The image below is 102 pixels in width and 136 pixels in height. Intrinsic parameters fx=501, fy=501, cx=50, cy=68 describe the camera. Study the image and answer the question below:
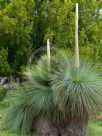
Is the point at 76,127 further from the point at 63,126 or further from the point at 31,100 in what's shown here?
the point at 31,100

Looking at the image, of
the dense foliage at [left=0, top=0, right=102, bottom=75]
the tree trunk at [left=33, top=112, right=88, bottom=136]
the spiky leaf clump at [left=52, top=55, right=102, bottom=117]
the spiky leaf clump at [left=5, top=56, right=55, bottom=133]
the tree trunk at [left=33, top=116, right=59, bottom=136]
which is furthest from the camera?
the dense foliage at [left=0, top=0, right=102, bottom=75]

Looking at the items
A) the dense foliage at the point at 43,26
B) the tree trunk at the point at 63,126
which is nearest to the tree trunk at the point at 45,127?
the tree trunk at the point at 63,126

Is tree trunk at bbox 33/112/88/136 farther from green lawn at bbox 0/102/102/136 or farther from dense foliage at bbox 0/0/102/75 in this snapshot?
dense foliage at bbox 0/0/102/75

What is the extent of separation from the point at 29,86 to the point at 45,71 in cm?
47

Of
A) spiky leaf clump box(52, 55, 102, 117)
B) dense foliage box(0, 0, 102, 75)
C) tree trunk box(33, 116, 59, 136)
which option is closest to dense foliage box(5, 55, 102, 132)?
spiky leaf clump box(52, 55, 102, 117)

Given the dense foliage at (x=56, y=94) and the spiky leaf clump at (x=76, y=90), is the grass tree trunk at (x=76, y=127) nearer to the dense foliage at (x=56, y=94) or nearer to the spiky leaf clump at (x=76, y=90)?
the dense foliage at (x=56, y=94)

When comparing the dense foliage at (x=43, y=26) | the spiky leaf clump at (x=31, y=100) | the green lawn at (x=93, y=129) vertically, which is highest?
the dense foliage at (x=43, y=26)

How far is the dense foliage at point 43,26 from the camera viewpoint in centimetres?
1534

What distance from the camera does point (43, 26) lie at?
53.0 feet

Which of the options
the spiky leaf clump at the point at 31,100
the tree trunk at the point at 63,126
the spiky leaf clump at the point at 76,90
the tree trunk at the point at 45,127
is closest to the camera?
the spiky leaf clump at the point at 76,90

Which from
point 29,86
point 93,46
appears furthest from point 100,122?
point 29,86

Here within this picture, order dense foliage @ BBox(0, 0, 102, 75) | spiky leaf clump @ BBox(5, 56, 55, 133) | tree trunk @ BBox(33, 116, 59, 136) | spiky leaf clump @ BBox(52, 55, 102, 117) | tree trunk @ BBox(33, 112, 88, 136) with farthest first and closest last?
dense foliage @ BBox(0, 0, 102, 75)
tree trunk @ BBox(33, 116, 59, 136)
tree trunk @ BBox(33, 112, 88, 136)
spiky leaf clump @ BBox(5, 56, 55, 133)
spiky leaf clump @ BBox(52, 55, 102, 117)

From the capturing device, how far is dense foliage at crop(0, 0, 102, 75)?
15.3 m

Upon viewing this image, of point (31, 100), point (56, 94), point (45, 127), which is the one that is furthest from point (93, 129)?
point (56, 94)
